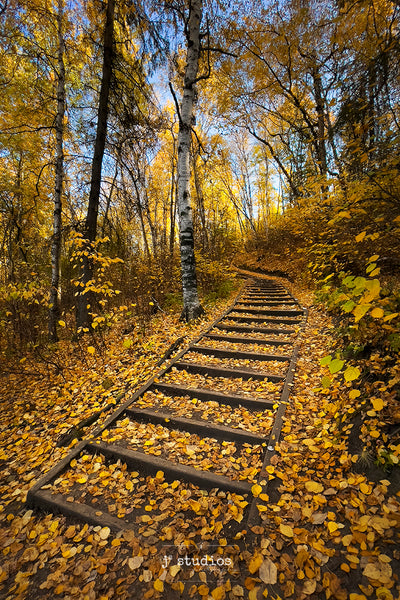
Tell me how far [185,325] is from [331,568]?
4609mm

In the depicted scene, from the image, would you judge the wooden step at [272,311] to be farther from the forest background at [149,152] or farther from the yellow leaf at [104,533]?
the yellow leaf at [104,533]

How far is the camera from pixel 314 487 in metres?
2.03

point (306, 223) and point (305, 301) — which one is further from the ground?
point (306, 223)

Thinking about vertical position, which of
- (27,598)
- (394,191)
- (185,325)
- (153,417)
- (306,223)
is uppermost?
(306,223)

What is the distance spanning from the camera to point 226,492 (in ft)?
7.13

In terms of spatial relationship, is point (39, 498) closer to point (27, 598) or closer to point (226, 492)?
point (27, 598)

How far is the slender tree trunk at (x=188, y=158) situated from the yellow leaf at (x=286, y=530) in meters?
4.48

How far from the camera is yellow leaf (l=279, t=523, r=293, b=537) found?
5.80 ft

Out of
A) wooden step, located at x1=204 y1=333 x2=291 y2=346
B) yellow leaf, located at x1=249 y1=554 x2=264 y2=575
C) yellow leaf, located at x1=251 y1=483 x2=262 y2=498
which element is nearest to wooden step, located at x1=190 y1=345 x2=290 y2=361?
wooden step, located at x1=204 y1=333 x2=291 y2=346

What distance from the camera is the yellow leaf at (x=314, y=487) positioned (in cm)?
201

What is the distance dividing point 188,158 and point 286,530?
21.6ft

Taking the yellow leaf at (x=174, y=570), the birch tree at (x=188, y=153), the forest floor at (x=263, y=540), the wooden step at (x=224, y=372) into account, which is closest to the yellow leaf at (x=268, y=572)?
the forest floor at (x=263, y=540)

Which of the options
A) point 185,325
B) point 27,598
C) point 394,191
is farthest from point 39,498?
point 394,191

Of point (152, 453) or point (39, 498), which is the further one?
point (152, 453)
